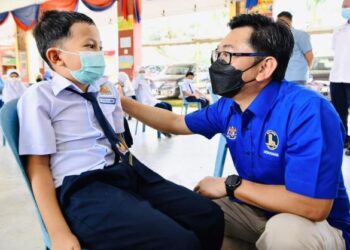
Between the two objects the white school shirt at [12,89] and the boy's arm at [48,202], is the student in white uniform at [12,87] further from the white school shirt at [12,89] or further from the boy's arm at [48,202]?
the boy's arm at [48,202]

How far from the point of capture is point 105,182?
0.92 meters

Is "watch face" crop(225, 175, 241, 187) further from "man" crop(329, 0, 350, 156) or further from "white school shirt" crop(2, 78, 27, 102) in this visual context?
"white school shirt" crop(2, 78, 27, 102)

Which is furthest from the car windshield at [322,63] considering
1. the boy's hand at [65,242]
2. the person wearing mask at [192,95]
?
the boy's hand at [65,242]

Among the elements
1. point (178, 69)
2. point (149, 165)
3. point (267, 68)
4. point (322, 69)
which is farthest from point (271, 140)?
point (178, 69)

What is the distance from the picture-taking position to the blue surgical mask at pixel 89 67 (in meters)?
1.06

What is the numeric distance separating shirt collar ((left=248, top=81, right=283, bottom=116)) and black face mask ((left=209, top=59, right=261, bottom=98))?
3.5 inches

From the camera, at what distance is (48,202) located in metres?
0.83

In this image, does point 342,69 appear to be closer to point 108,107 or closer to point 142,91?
point 108,107

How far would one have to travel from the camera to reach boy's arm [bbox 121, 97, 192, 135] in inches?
54.8

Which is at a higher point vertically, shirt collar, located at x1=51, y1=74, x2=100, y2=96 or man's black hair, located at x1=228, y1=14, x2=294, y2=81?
man's black hair, located at x1=228, y1=14, x2=294, y2=81

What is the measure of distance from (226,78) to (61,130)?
59 centimetres

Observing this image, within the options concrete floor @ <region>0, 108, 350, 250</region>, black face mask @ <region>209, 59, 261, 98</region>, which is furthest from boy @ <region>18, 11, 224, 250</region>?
concrete floor @ <region>0, 108, 350, 250</region>

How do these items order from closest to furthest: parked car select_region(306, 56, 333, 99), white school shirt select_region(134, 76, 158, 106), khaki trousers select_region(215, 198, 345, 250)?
khaki trousers select_region(215, 198, 345, 250) < white school shirt select_region(134, 76, 158, 106) < parked car select_region(306, 56, 333, 99)

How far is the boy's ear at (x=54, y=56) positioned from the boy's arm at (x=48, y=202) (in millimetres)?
350
